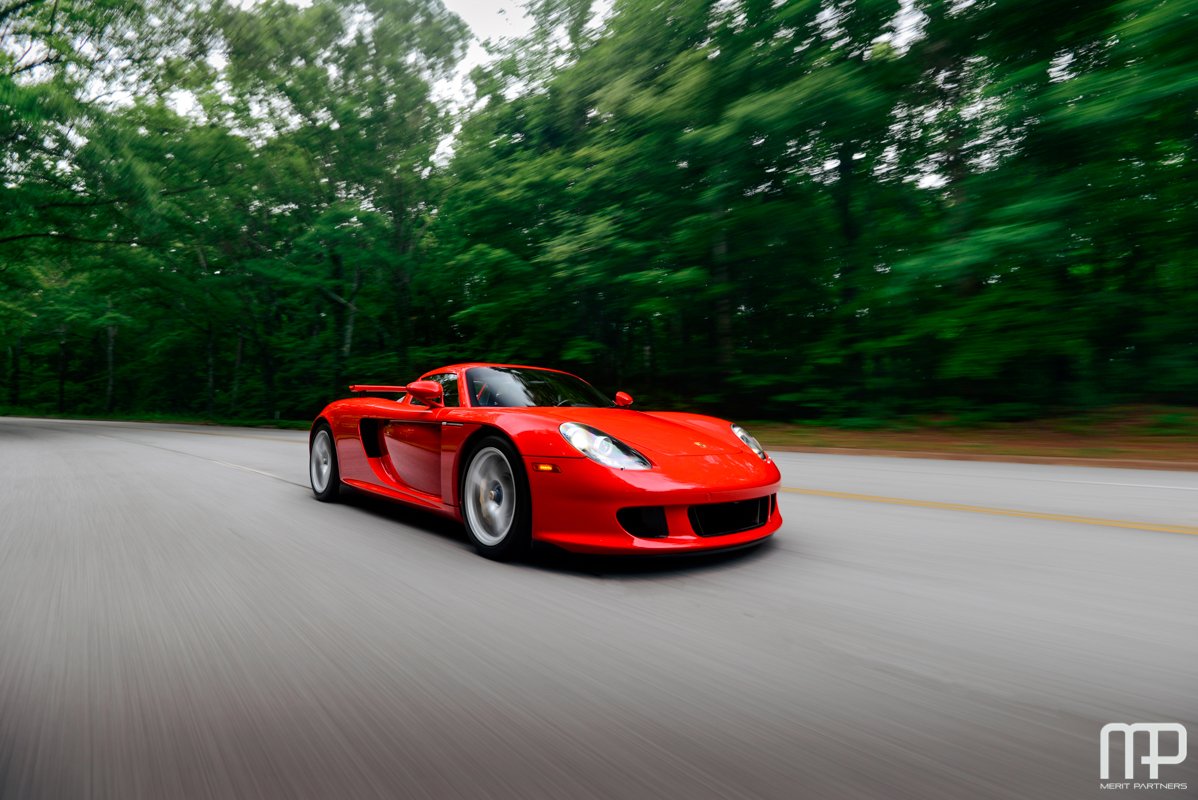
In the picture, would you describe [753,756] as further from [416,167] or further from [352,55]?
[352,55]

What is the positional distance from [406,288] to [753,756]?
24.8 meters

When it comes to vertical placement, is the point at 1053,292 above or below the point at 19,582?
above

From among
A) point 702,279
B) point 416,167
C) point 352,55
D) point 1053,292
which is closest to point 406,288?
point 416,167

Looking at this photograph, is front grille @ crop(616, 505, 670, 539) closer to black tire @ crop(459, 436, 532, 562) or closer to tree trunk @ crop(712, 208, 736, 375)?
black tire @ crop(459, 436, 532, 562)

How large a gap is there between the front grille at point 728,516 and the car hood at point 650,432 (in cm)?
34

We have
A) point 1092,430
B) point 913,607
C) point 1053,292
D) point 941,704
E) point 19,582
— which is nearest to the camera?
point 941,704

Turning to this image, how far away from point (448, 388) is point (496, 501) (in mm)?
1159

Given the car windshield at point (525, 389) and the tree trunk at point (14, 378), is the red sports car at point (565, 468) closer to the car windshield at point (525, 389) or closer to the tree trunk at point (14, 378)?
the car windshield at point (525, 389)

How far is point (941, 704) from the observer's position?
2072 millimetres

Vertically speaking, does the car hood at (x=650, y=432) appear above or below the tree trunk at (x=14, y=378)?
below

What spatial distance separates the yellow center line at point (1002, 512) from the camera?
14.8 feet

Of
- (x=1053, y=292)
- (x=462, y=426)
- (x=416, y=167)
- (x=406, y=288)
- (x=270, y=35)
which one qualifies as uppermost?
(x=270, y=35)

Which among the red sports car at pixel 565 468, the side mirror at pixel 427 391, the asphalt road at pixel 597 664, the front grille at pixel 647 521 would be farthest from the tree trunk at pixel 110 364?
the front grille at pixel 647 521

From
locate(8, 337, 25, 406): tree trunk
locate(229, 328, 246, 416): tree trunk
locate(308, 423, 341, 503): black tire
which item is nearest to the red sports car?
locate(308, 423, 341, 503): black tire
